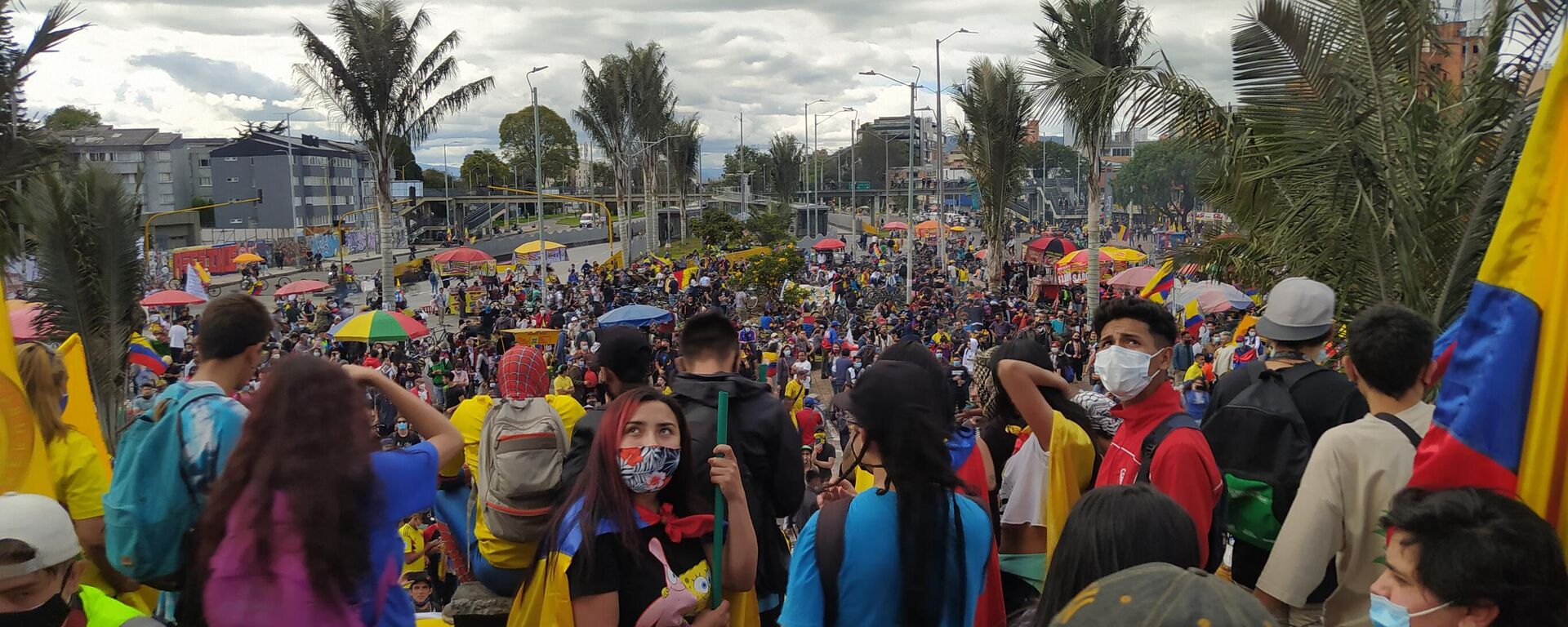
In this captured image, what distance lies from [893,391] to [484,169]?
11405 cm

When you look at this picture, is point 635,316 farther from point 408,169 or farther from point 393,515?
point 408,169

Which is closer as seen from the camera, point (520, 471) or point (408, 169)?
point (520, 471)

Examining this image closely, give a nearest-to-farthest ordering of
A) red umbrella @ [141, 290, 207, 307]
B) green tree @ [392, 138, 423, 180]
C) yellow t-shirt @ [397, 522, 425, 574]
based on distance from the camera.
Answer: yellow t-shirt @ [397, 522, 425, 574] < red umbrella @ [141, 290, 207, 307] < green tree @ [392, 138, 423, 180]

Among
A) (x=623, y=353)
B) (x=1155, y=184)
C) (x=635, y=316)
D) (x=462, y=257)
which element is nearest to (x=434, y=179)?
(x=1155, y=184)

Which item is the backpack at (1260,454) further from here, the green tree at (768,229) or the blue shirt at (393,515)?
the green tree at (768,229)

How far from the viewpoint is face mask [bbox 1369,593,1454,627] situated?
199cm

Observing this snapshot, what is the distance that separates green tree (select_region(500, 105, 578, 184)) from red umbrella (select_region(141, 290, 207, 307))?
85651 mm

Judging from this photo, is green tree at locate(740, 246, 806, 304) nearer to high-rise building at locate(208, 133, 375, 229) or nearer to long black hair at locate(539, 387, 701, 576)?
long black hair at locate(539, 387, 701, 576)

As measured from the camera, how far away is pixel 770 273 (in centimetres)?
2969

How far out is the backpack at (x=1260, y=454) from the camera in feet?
10.5

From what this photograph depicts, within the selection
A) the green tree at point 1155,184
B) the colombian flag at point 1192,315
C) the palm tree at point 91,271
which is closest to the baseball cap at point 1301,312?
the palm tree at point 91,271

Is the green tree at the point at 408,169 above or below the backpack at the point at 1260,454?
above

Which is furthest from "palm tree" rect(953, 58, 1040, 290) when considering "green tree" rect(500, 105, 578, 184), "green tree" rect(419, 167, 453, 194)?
"green tree" rect(419, 167, 453, 194)

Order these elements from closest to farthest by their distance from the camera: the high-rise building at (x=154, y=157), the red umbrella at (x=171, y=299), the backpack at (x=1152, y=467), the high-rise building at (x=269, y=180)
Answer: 1. the backpack at (x=1152, y=467)
2. the red umbrella at (x=171, y=299)
3. the high-rise building at (x=154, y=157)
4. the high-rise building at (x=269, y=180)
